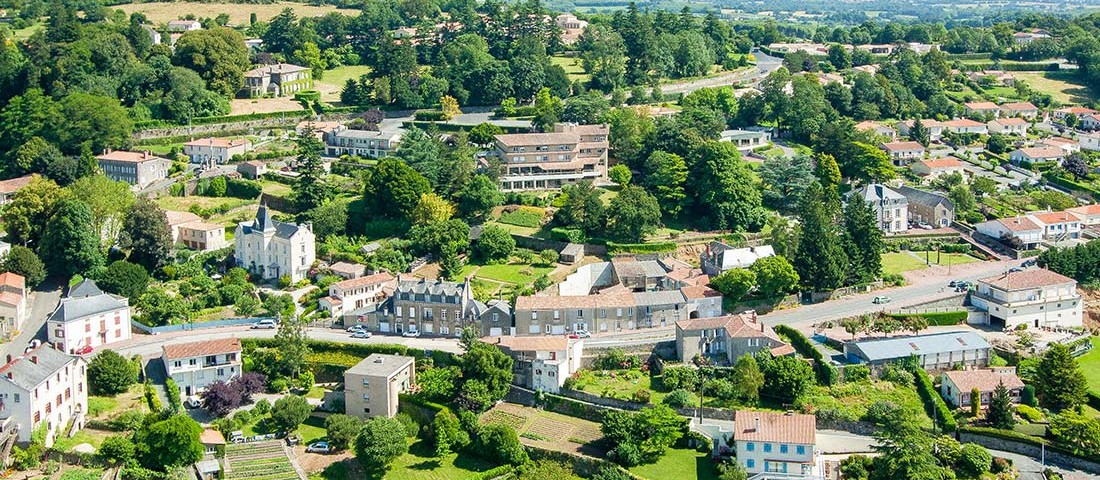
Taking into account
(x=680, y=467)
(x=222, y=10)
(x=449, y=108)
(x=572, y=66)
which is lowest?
(x=680, y=467)

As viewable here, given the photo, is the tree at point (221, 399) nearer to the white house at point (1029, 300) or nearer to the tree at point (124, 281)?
the tree at point (124, 281)

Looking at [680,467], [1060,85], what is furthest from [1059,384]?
[1060,85]

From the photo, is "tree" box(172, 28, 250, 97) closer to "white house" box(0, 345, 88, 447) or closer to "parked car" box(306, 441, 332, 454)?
"white house" box(0, 345, 88, 447)

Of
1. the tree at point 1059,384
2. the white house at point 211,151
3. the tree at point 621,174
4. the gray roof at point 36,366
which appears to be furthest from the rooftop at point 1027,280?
the white house at point 211,151

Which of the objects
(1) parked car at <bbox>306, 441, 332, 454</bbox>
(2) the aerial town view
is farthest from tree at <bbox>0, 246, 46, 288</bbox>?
(1) parked car at <bbox>306, 441, 332, 454</bbox>

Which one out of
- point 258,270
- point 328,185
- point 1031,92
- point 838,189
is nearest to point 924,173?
point 838,189

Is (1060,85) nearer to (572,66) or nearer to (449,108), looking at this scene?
(572,66)
